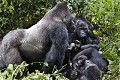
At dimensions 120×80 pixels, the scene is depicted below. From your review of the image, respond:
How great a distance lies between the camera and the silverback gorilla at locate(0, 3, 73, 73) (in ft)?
10.9

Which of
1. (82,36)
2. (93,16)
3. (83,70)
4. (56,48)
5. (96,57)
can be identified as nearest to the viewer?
(56,48)

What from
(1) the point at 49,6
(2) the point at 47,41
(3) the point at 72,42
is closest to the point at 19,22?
(1) the point at 49,6

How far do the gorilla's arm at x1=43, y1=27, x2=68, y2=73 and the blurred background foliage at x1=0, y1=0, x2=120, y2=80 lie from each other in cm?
55

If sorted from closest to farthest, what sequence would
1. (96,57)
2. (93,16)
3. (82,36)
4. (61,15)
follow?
(61,15)
(96,57)
(82,36)
(93,16)

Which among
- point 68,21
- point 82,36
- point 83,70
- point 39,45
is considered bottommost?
point 83,70

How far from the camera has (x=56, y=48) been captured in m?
3.30

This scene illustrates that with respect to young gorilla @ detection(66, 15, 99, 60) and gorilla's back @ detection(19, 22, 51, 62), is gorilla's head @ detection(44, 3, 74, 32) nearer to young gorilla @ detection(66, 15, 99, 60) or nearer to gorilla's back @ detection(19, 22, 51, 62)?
gorilla's back @ detection(19, 22, 51, 62)

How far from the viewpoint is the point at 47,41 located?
3.34m

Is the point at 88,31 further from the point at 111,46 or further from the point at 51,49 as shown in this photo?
the point at 51,49

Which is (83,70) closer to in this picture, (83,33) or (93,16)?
(83,33)

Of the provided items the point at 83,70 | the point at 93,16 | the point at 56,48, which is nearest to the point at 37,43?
the point at 56,48

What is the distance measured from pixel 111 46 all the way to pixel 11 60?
1.20m

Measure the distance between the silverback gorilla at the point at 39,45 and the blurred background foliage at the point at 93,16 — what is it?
1.99 ft

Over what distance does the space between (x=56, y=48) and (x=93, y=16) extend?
122cm
